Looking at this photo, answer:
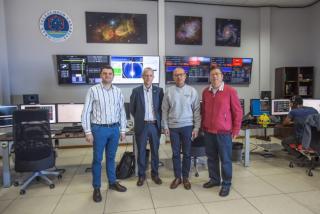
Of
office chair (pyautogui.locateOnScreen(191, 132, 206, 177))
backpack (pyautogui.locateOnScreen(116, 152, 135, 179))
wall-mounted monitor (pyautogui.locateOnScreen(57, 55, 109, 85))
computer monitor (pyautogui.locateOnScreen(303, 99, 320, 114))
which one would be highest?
wall-mounted monitor (pyautogui.locateOnScreen(57, 55, 109, 85))

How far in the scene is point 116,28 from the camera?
17.4ft

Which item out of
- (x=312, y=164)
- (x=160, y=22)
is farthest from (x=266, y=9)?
(x=312, y=164)

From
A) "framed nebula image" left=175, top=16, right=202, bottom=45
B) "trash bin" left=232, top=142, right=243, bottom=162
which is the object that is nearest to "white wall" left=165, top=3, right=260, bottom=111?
"framed nebula image" left=175, top=16, right=202, bottom=45

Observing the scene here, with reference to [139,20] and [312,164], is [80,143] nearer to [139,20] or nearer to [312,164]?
[139,20]

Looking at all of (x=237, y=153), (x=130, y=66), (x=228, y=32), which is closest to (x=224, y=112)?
(x=237, y=153)

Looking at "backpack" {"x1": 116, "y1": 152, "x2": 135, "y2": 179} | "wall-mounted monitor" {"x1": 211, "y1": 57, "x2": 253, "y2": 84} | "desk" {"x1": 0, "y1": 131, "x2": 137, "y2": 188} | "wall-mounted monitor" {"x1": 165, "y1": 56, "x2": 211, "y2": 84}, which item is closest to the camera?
"desk" {"x1": 0, "y1": 131, "x2": 137, "y2": 188}

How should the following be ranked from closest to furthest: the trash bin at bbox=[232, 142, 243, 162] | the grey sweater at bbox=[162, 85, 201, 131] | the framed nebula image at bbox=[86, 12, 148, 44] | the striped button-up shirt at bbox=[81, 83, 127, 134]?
the striped button-up shirt at bbox=[81, 83, 127, 134] < the grey sweater at bbox=[162, 85, 201, 131] < the trash bin at bbox=[232, 142, 243, 162] < the framed nebula image at bbox=[86, 12, 148, 44]

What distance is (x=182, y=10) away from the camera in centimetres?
559

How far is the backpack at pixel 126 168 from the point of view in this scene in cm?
345

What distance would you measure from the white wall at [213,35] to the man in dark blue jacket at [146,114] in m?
2.72

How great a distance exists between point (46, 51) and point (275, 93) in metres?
5.76

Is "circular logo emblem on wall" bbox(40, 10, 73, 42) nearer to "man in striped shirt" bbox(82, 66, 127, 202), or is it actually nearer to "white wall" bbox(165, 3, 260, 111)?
"white wall" bbox(165, 3, 260, 111)

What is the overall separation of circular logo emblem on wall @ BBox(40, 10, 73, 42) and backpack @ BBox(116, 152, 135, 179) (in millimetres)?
3254

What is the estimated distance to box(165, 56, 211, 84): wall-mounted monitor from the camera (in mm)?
5484
